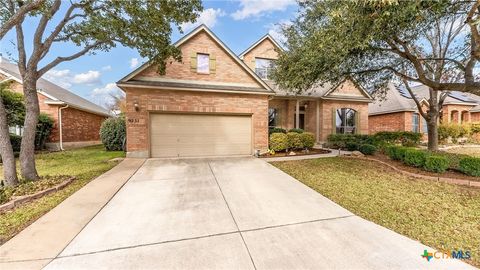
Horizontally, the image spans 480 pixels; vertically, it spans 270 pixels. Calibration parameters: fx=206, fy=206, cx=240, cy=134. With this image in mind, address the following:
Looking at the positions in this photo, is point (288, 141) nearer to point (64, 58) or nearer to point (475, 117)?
point (64, 58)

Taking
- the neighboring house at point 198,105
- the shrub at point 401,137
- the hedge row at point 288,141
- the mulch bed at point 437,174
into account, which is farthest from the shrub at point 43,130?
the shrub at point 401,137

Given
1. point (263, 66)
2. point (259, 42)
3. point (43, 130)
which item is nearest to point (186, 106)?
point (263, 66)

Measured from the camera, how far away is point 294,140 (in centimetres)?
1193

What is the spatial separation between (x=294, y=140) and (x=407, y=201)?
716cm

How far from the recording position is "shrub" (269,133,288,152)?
1169 centimetres

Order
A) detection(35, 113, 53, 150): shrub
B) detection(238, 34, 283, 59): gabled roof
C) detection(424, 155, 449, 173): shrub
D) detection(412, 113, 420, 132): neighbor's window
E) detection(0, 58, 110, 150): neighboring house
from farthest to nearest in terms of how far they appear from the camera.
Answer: detection(412, 113, 420, 132): neighbor's window → detection(238, 34, 283, 59): gabled roof → detection(0, 58, 110, 150): neighboring house → detection(35, 113, 53, 150): shrub → detection(424, 155, 449, 173): shrub

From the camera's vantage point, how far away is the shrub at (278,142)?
1169cm

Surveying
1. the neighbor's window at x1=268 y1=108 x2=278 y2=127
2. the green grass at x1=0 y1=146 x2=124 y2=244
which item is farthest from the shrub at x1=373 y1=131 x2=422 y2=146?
the green grass at x1=0 y1=146 x2=124 y2=244

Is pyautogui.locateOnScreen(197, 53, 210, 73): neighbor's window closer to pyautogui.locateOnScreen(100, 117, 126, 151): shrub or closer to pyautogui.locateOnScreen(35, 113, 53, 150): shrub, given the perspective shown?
pyautogui.locateOnScreen(100, 117, 126, 151): shrub

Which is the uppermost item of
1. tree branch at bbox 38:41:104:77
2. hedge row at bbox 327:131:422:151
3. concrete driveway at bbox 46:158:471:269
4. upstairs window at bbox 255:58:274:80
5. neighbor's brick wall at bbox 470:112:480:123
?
upstairs window at bbox 255:58:274:80

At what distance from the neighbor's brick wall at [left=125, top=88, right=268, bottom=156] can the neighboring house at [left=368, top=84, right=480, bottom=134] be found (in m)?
10.7

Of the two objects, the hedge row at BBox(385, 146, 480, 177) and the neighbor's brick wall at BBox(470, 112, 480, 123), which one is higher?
the neighbor's brick wall at BBox(470, 112, 480, 123)

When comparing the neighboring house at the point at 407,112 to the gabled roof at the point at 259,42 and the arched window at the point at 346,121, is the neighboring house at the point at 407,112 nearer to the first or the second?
the arched window at the point at 346,121

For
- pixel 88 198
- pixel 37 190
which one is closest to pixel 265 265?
pixel 88 198
